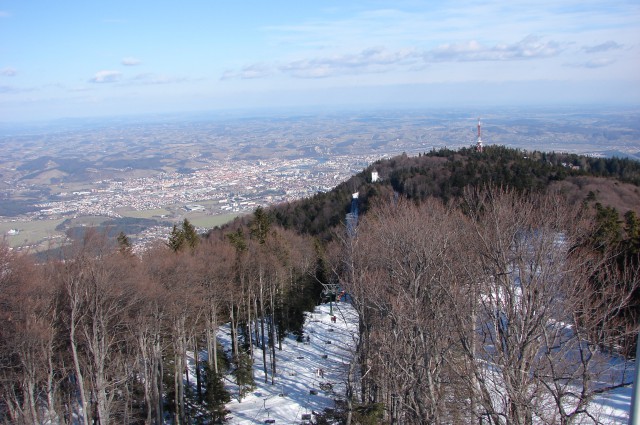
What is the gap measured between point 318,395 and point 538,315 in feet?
43.6

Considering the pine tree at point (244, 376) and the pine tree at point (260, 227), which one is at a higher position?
the pine tree at point (260, 227)

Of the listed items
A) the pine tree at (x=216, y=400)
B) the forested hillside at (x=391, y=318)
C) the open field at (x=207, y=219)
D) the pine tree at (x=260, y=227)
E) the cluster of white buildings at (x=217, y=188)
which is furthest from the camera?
the cluster of white buildings at (x=217, y=188)

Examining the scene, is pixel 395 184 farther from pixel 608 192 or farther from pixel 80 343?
pixel 80 343

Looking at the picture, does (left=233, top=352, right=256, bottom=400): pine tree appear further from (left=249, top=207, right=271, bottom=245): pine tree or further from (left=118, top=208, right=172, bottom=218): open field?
(left=118, top=208, right=172, bottom=218): open field

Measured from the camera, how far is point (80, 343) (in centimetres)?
1395

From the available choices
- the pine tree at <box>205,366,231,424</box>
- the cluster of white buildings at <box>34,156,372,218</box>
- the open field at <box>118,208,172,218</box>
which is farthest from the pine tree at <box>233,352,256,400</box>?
the cluster of white buildings at <box>34,156,372,218</box>

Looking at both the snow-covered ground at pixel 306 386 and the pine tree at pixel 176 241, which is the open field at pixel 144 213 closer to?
the pine tree at pixel 176 241

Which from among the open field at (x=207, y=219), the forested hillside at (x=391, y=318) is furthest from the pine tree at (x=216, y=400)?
the open field at (x=207, y=219)

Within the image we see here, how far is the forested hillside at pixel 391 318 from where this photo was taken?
8.63m

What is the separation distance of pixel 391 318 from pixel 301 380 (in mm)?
11425

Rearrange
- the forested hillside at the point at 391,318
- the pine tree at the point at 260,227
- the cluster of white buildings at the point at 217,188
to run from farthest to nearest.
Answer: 1. the cluster of white buildings at the point at 217,188
2. the pine tree at the point at 260,227
3. the forested hillside at the point at 391,318

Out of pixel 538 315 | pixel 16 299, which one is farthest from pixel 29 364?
pixel 538 315

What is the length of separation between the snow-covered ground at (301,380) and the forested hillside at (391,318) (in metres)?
0.72

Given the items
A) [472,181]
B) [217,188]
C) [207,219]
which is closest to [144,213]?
[207,219]
